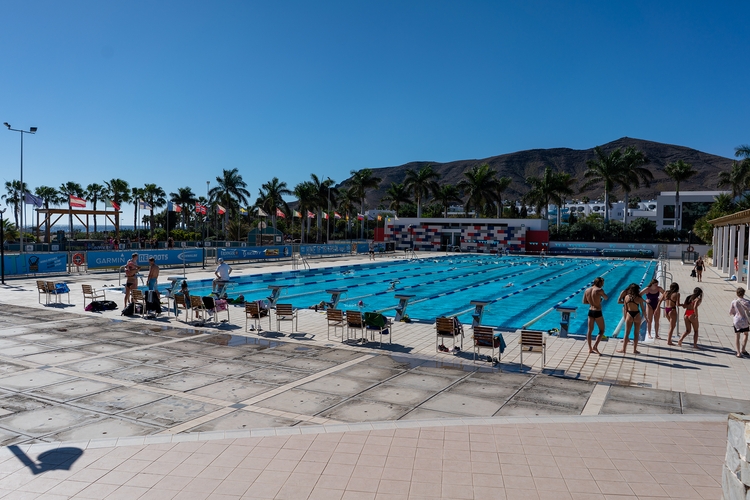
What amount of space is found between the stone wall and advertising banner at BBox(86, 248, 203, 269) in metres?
25.2

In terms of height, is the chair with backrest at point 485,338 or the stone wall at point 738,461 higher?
the stone wall at point 738,461

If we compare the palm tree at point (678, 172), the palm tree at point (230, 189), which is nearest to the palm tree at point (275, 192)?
the palm tree at point (230, 189)

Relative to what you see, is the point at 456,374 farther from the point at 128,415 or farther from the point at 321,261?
the point at 321,261

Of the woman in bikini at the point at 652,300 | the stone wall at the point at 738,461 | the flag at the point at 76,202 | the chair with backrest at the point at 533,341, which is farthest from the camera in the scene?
the flag at the point at 76,202

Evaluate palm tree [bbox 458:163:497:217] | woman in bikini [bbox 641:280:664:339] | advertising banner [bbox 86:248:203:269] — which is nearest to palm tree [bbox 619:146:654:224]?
palm tree [bbox 458:163:497:217]

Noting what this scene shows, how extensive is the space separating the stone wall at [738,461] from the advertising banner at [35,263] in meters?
Result: 29.6

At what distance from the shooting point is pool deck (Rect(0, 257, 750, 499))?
5141mm

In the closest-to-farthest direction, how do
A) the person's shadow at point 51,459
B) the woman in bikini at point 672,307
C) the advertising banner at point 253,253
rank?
the person's shadow at point 51,459
the woman in bikini at point 672,307
the advertising banner at point 253,253

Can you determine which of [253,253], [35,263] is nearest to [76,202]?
[35,263]

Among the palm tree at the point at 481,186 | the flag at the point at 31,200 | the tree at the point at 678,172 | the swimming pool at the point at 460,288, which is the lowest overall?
the swimming pool at the point at 460,288

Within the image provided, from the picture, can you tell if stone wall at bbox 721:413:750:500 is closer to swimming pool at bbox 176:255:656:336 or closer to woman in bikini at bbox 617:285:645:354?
woman in bikini at bbox 617:285:645:354

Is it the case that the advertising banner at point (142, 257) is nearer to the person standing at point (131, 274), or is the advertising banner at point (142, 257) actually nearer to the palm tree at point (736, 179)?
the person standing at point (131, 274)

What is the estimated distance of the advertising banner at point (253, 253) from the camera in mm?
35375

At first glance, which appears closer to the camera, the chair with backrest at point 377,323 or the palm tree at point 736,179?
the chair with backrest at point 377,323
